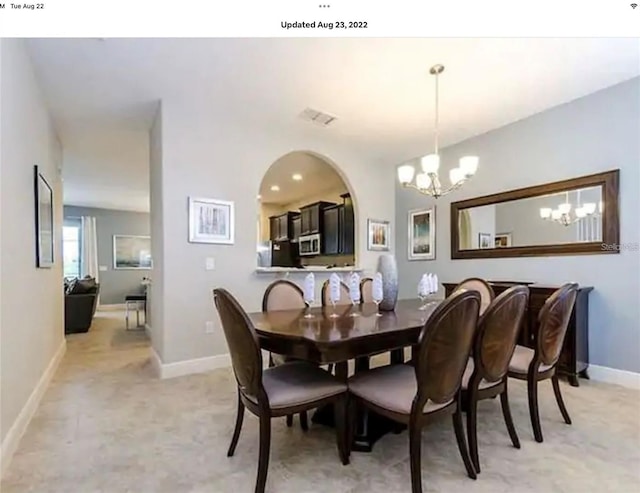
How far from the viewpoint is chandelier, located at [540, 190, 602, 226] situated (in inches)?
127

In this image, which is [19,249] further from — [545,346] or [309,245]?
[309,245]

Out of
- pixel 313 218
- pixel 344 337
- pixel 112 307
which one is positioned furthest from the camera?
pixel 112 307

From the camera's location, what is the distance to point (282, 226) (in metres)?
7.91

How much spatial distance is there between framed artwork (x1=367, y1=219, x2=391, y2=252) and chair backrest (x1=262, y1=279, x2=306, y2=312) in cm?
229

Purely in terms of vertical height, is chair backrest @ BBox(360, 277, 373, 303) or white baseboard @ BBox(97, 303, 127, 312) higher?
chair backrest @ BBox(360, 277, 373, 303)

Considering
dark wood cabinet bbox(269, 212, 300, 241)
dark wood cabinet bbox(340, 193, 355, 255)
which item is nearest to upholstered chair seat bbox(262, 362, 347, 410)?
dark wood cabinet bbox(340, 193, 355, 255)

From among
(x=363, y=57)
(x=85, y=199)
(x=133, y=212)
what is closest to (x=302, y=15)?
(x=363, y=57)

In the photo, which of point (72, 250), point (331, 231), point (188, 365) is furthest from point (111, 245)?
point (188, 365)

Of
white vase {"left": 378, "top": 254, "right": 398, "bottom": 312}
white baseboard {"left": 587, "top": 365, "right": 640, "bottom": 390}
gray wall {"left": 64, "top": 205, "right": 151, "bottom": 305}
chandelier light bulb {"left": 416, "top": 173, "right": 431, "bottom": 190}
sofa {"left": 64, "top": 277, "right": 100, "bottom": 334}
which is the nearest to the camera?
white vase {"left": 378, "top": 254, "right": 398, "bottom": 312}

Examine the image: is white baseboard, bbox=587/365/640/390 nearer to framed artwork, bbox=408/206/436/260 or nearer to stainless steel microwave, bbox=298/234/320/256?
framed artwork, bbox=408/206/436/260

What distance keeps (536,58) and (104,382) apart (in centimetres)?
421

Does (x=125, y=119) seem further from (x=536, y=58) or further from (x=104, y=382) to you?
(x=536, y=58)

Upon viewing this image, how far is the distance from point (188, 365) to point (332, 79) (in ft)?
9.10

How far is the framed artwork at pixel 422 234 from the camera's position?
15.5 feet
